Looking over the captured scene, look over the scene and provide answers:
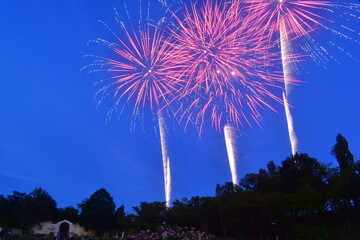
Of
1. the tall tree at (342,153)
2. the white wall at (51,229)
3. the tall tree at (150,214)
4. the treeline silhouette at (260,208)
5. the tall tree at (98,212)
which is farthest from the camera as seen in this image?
the tall tree at (98,212)

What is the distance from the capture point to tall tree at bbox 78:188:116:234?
5091cm

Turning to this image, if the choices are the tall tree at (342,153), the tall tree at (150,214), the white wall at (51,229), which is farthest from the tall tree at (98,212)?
the tall tree at (342,153)

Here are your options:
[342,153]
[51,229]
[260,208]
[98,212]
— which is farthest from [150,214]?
[342,153]

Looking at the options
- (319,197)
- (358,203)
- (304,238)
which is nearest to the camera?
(304,238)

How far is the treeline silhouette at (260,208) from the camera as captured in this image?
27797mm

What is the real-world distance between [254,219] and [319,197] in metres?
10.8

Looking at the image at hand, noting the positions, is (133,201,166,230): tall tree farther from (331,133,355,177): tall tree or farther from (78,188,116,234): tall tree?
(331,133,355,177): tall tree

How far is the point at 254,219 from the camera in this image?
Answer: 117 ft

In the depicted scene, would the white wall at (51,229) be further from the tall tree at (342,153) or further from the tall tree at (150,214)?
the tall tree at (342,153)

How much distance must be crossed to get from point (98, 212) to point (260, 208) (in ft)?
115

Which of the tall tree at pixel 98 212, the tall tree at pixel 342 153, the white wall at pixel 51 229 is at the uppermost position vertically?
the tall tree at pixel 342 153

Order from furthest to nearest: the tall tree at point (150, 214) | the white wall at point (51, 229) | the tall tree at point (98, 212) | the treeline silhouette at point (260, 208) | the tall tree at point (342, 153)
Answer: the tall tree at point (98, 212)
the white wall at point (51, 229)
the tall tree at point (150, 214)
the tall tree at point (342, 153)
the treeline silhouette at point (260, 208)

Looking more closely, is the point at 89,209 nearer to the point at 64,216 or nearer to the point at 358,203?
the point at 64,216

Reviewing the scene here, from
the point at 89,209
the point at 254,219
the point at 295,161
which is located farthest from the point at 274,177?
the point at 89,209
